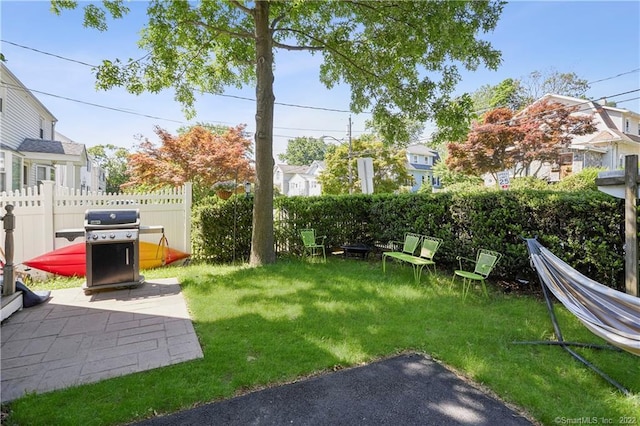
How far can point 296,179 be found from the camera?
39.2m

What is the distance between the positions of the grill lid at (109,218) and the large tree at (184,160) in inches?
297

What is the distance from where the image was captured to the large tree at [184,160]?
491 inches

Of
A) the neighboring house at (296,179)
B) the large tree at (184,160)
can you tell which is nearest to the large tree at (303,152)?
the neighboring house at (296,179)

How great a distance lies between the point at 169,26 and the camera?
6152 millimetres

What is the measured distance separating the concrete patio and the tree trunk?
2139 mm

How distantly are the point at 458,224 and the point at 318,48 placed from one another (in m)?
4.76

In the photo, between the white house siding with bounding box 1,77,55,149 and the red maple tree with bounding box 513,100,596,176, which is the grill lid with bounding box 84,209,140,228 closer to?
the white house siding with bounding box 1,77,55,149

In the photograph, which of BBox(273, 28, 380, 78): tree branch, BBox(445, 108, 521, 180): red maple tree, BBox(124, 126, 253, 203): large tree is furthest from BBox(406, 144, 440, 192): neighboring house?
BBox(273, 28, 380, 78): tree branch

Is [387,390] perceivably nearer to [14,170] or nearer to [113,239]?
[113,239]

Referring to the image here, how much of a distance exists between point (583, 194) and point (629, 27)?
778 cm

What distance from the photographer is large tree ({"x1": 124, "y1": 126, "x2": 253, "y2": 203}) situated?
1246 centimetres

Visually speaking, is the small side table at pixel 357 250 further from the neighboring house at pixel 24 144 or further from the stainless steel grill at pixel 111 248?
the neighboring house at pixel 24 144

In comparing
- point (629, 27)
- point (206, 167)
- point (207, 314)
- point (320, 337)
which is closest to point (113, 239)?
point (207, 314)

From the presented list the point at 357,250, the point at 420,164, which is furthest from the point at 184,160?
the point at 420,164
